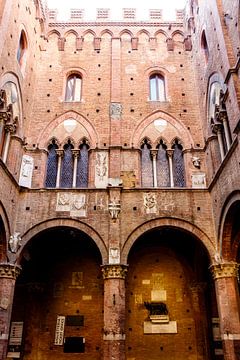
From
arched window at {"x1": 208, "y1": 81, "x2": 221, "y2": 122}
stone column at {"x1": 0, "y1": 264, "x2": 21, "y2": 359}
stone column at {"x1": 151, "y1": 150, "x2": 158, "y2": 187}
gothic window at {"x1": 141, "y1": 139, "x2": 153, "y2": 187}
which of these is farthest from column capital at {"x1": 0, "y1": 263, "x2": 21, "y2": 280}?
Result: arched window at {"x1": 208, "y1": 81, "x2": 221, "y2": 122}

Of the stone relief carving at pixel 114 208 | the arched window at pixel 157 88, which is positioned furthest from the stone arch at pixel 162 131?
the stone relief carving at pixel 114 208

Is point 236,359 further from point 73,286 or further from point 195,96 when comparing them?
point 195,96

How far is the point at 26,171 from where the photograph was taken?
505 inches

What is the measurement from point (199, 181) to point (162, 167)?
4.82 ft

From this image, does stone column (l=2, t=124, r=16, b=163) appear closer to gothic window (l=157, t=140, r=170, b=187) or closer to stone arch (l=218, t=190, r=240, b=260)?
gothic window (l=157, t=140, r=170, b=187)

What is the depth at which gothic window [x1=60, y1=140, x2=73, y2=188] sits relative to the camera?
13.1 metres

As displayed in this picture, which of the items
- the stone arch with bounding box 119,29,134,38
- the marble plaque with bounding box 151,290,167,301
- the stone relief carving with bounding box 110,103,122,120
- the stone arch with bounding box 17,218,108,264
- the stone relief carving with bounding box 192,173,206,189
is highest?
the stone arch with bounding box 119,29,134,38

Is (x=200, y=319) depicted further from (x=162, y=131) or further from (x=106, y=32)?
(x=106, y=32)

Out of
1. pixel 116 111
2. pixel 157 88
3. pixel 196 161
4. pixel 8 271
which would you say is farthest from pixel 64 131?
pixel 8 271

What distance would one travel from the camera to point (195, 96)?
14.9 meters

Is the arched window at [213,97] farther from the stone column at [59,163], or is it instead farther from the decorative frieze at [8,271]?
the decorative frieze at [8,271]

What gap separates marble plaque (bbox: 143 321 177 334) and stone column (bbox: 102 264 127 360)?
2.58 meters

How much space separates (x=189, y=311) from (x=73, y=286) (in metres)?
4.28

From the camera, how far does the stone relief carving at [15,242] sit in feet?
36.5
